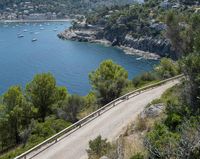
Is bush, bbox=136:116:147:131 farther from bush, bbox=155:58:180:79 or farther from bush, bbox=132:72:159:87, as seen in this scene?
bush, bbox=155:58:180:79

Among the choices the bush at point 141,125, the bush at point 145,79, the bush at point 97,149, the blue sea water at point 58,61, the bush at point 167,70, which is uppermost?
the bush at point 97,149

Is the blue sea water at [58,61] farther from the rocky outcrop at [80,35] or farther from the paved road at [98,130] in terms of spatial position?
the paved road at [98,130]

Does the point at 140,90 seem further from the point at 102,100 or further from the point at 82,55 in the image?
the point at 82,55

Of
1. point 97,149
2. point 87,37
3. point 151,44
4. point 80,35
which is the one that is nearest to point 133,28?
point 151,44

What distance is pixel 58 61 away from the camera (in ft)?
431

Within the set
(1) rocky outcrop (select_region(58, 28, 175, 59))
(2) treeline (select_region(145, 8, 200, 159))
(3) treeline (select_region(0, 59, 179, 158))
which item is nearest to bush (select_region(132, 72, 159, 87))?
(3) treeline (select_region(0, 59, 179, 158))

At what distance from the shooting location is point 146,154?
1552 centimetres

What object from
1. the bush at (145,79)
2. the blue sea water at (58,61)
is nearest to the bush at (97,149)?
the bush at (145,79)

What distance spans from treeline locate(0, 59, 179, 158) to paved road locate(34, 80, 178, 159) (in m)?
4.74

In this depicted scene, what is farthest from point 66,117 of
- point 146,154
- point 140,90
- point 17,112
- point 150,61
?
point 150,61

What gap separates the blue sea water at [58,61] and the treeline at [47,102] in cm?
4736

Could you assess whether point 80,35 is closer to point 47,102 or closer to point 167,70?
point 167,70

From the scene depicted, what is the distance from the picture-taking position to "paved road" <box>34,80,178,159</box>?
79.2 feet

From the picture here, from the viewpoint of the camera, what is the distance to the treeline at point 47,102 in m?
38.1
